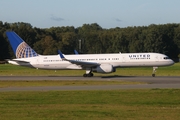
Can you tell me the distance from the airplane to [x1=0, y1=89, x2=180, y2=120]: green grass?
23.2m

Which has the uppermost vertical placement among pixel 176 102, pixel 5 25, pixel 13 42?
pixel 5 25

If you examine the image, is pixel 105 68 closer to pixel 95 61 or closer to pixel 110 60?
pixel 110 60

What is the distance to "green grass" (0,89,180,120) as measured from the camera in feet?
56.8

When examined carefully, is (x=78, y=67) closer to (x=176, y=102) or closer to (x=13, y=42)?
(x=13, y=42)

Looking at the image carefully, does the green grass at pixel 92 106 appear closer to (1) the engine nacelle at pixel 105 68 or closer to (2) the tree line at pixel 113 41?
(1) the engine nacelle at pixel 105 68

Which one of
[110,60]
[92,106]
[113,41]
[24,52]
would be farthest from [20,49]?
[113,41]

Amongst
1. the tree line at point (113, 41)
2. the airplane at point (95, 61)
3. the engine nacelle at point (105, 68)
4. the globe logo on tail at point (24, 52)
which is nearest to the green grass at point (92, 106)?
the engine nacelle at point (105, 68)

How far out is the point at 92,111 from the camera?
18.9 m

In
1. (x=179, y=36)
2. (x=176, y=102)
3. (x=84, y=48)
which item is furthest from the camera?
(x=84, y=48)

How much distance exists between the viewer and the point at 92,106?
A: 21188 mm

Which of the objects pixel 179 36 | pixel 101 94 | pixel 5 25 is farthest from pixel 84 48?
pixel 101 94

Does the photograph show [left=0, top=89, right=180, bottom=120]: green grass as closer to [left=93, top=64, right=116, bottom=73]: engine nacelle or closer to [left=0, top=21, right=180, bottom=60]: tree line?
[left=93, top=64, right=116, bottom=73]: engine nacelle

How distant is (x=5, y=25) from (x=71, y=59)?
99961mm

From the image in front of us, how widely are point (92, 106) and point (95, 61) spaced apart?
3114 centimetres
